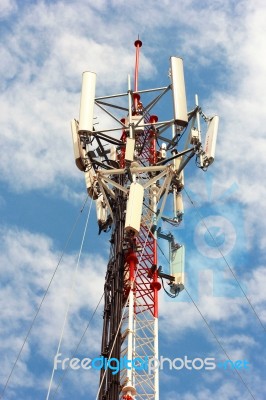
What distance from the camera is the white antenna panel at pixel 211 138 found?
142ft

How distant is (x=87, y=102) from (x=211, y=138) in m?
7.37

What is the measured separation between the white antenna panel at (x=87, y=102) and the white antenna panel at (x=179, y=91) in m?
4.73

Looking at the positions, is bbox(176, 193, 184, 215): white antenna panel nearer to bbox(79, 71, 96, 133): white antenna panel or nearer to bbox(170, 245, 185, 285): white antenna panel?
bbox(170, 245, 185, 285): white antenna panel

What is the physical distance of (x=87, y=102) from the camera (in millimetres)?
44625

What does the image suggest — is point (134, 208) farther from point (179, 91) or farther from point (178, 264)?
point (179, 91)

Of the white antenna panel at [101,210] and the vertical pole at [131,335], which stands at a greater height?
the white antenna panel at [101,210]

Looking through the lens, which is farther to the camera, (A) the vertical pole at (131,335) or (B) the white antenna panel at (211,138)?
(B) the white antenna panel at (211,138)

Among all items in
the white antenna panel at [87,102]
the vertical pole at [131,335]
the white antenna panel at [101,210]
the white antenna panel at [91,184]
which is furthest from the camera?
the white antenna panel at [101,210]

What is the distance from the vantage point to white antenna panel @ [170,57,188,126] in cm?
4300

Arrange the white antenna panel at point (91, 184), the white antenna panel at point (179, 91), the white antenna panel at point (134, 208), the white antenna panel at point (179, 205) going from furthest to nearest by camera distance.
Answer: the white antenna panel at point (179, 205)
the white antenna panel at point (91, 184)
the white antenna panel at point (179, 91)
the white antenna panel at point (134, 208)

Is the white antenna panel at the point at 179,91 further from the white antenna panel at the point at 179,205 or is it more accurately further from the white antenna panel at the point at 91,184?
the white antenna panel at the point at 91,184

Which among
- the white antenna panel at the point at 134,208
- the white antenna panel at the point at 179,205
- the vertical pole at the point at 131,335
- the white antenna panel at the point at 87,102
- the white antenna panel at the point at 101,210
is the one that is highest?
the white antenna panel at the point at 87,102

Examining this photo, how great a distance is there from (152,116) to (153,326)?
15752 millimetres

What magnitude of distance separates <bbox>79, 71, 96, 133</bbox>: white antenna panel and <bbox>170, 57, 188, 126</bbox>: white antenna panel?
473cm
